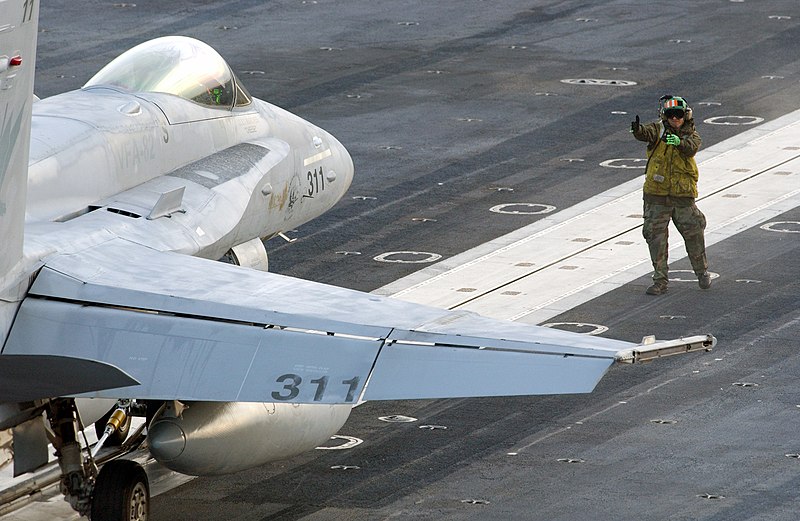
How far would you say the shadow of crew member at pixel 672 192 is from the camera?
2112 centimetres

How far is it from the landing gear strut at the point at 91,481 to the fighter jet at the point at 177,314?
1 centimetres

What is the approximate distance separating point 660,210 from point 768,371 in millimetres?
3612

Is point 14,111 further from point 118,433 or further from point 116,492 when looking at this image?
point 118,433

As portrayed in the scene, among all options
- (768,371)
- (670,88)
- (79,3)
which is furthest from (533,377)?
(79,3)

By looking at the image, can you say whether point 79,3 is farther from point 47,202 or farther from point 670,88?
point 47,202

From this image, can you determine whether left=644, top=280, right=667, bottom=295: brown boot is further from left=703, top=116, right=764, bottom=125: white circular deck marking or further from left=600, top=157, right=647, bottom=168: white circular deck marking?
left=703, top=116, right=764, bottom=125: white circular deck marking

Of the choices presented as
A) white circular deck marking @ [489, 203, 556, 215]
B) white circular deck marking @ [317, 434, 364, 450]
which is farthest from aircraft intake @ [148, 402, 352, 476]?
white circular deck marking @ [489, 203, 556, 215]

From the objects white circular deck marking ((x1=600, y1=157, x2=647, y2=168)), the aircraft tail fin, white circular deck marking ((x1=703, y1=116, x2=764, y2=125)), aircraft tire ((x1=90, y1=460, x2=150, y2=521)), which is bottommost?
white circular deck marking ((x1=600, y1=157, x2=647, y2=168))

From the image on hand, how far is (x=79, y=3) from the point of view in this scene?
39656 mm

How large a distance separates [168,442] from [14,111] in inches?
117

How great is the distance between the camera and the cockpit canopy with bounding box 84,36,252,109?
692 inches

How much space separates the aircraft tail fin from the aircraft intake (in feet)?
6.11

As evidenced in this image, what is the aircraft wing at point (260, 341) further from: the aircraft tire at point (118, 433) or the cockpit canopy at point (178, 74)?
the cockpit canopy at point (178, 74)

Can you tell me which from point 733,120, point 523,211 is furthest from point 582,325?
point 733,120
